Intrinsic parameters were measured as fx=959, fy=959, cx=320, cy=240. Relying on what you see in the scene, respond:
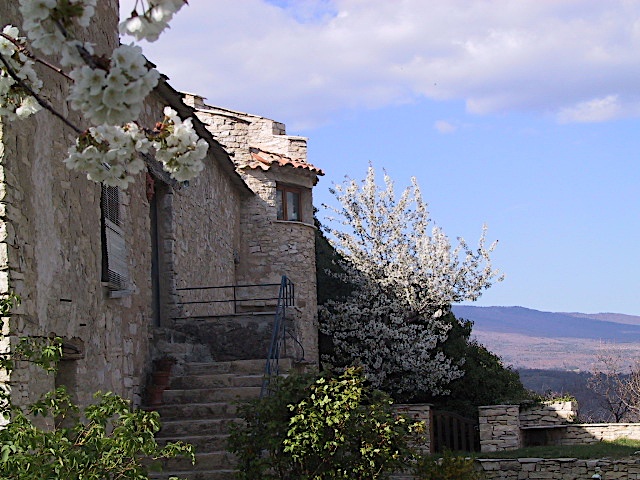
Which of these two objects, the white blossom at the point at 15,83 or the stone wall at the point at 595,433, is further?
the stone wall at the point at 595,433

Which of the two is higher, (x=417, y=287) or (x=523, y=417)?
(x=417, y=287)

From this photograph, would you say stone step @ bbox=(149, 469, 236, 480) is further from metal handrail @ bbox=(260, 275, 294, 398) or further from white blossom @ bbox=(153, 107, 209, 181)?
white blossom @ bbox=(153, 107, 209, 181)

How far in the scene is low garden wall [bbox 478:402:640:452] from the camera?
17641 millimetres

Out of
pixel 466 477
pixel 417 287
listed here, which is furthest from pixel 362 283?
pixel 466 477

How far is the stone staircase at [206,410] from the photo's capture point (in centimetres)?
995

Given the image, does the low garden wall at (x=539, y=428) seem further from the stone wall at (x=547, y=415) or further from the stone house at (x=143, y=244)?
the stone house at (x=143, y=244)

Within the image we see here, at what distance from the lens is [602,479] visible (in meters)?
14.6

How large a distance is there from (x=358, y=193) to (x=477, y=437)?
6118mm

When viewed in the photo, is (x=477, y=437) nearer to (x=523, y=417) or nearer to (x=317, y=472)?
(x=523, y=417)

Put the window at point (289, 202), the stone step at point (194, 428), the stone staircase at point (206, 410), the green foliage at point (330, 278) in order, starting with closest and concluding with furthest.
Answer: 1. the stone staircase at point (206, 410)
2. the stone step at point (194, 428)
3. the window at point (289, 202)
4. the green foliage at point (330, 278)

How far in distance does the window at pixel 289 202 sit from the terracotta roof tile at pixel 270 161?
1.99 ft

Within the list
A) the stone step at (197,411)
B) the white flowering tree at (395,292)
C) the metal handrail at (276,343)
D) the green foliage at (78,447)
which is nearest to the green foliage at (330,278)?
the white flowering tree at (395,292)

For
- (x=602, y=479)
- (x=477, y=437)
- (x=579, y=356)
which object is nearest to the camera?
(x=602, y=479)

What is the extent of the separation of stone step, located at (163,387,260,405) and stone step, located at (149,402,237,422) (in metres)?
0.24
